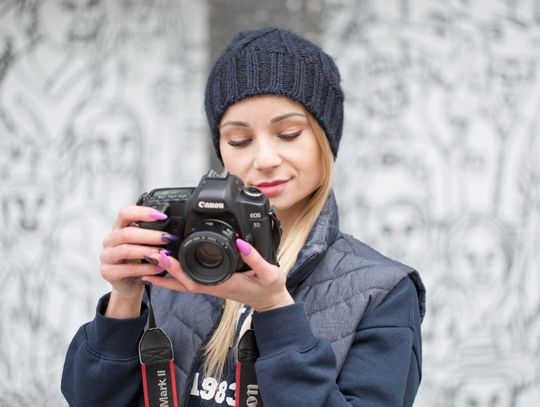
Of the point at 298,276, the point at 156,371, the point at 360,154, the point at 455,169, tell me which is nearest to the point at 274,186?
the point at 298,276

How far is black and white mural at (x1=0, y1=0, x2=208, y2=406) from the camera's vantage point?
8.33ft

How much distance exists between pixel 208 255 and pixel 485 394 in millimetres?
1959

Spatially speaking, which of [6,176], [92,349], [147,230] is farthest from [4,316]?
[147,230]

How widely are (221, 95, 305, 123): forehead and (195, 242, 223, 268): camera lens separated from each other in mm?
306

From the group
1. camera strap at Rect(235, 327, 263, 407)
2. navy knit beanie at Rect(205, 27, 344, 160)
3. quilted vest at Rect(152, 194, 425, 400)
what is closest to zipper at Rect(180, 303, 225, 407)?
quilted vest at Rect(152, 194, 425, 400)

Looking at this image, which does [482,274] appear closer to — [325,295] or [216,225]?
[325,295]

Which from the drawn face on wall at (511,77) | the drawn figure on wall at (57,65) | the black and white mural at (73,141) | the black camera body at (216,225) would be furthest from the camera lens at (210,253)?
the drawn face on wall at (511,77)

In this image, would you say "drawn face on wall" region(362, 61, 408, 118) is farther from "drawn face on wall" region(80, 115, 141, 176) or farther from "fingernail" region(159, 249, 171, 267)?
"fingernail" region(159, 249, 171, 267)

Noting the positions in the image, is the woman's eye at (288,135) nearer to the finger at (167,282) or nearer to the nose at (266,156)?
the nose at (266,156)

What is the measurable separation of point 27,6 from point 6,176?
0.68 metres

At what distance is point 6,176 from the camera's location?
2586mm

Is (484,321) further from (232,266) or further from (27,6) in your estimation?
(27,6)

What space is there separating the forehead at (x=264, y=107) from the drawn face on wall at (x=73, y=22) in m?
1.53

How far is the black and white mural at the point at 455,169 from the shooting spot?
251cm
